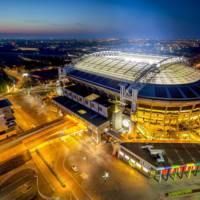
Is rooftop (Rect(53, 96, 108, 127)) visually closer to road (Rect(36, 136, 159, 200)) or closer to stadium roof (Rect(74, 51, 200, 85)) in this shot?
road (Rect(36, 136, 159, 200))

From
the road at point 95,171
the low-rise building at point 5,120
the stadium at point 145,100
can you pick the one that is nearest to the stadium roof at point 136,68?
the stadium at point 145,100

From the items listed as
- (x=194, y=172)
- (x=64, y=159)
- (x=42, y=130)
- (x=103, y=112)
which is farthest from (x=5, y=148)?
(x=194, y=172)

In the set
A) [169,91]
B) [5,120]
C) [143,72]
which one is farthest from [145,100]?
[5,120]

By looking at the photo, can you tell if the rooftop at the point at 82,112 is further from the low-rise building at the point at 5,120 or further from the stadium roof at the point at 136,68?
the low-rise building at the point at 5,120

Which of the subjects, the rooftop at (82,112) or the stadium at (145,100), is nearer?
the stadium at (145,100)

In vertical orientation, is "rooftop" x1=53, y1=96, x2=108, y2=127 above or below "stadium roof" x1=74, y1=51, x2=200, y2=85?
below

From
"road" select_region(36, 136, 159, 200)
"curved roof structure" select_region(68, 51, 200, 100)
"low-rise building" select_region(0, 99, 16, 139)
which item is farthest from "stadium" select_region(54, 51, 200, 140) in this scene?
"low-rise building" select_region(0, 99, 16, 139)

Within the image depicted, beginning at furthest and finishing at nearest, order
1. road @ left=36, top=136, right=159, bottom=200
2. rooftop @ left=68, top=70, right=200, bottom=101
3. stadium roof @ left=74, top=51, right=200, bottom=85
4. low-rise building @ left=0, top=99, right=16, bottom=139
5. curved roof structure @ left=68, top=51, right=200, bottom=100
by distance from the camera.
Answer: low-rise building @ left=0, top=99, right=16, bottom=139, stadium roof @ left=74, top=51, right=200, bottom=85, curved roof structure @ left=68, top=51, right=200, bottom=100, rooftop @ left=68, top=70, right=200, bottom=101, road @ left=36, top=136, right=159, bottom=200

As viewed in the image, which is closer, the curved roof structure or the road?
the road
